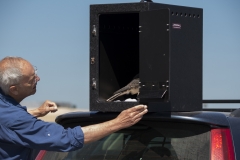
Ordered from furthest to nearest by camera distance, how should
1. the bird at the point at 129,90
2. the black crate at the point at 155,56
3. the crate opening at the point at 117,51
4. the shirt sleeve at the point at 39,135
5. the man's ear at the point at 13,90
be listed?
1. the crate opening at the point at 117,51
2. the bird at the point at 129,90
3. the black crate at the point at 155,56
4. the man's ear at the point at 13,90
5. the shirt sleeve at the point at 39,135

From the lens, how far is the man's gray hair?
12.2 ft

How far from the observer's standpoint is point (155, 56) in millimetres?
4051

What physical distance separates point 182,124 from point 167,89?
0.27 m

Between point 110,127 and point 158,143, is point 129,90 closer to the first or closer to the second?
point 158,143

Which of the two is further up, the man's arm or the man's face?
the man's face

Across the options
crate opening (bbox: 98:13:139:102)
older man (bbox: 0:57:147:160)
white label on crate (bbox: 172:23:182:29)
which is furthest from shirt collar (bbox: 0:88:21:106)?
white label on crate (bbox: 172:23:182:29)

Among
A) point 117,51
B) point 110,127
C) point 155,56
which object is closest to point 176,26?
point 155,56

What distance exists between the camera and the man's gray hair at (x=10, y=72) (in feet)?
12.2

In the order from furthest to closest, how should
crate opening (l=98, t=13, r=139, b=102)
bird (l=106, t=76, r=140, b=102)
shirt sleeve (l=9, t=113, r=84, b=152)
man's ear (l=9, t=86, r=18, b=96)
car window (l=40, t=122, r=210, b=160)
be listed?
1. crate opening (l=98, t=13, r=139, b=102)
2. bird (l=106, t=76, r=140, b=102)
3. car window (l=40, t=122, r=210, b=160)
4. man's ear (l=9, t=86, r=18, b=96)
5. shirt sleeve (l=9, t=113, r=84, b=152)

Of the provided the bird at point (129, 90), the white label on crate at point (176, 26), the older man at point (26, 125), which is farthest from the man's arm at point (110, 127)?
the white label on crate at point (176, 26)

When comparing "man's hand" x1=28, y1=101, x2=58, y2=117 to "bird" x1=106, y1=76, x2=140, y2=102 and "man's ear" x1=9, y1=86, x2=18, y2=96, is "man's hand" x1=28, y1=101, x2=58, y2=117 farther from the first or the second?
"man's ear" x1=9, y1=86, x2=18, y2=96

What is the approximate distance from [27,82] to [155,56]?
0.91 metres

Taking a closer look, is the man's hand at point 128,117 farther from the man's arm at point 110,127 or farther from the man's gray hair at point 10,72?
the man's gray hair at point 10,72

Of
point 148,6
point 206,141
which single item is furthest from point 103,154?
point 148,6
